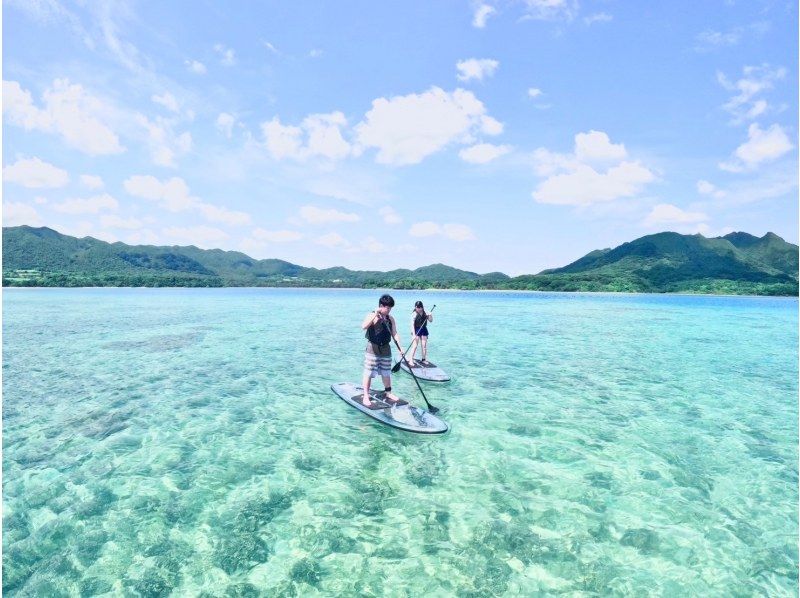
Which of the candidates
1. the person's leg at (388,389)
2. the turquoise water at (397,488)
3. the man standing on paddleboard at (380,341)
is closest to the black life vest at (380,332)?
the man standing on paddleboard at (380,341)

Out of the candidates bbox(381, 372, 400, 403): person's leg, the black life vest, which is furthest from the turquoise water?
the black life vest

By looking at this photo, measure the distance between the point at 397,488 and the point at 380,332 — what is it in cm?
486

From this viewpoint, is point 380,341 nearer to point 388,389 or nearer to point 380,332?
point 380,332

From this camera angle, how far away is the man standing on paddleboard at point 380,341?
12.3 metres

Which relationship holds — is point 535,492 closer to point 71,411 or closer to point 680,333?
point 71,411

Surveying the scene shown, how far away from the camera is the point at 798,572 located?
6.73 metres

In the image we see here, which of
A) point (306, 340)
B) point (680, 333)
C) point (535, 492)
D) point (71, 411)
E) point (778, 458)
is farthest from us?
point (680, 333)

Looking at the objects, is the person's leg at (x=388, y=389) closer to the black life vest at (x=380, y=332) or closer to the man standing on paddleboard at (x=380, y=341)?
the man standing on paddleboard at (x=380, y=341)

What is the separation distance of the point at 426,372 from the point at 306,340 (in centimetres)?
1650

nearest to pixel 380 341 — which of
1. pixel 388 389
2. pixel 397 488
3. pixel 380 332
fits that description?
pixel 380 332

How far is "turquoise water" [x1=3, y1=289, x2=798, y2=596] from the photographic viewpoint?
656 centimetres

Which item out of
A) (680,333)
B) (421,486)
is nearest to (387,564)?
(421,486)

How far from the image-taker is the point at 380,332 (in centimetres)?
1259

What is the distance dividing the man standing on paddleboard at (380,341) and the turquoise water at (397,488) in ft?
5.30
